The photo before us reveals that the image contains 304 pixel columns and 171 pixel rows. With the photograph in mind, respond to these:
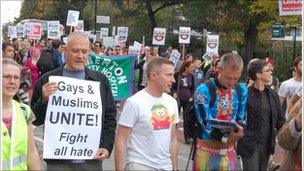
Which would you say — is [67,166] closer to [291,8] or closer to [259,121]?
[259,121]

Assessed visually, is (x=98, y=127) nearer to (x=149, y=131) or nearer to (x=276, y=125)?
(x=149, y=131)

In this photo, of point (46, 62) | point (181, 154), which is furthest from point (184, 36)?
point (181, 154)

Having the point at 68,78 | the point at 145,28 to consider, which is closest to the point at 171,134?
the point at 68,78

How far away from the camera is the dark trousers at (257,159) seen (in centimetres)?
631

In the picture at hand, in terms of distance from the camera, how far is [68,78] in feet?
16.0

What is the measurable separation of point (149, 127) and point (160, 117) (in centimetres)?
12

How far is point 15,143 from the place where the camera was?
411 centimetres

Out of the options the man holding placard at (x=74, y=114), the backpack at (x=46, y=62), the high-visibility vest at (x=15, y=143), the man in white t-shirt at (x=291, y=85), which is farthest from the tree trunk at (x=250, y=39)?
the high-visibility vest at (x=15, y=143)

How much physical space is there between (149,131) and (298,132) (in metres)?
1.19

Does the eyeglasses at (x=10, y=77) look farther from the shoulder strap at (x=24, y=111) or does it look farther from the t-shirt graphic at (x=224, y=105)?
the t-shirt graphic at (x=224, y=105)

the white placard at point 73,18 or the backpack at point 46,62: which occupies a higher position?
the white placard at point 73,18

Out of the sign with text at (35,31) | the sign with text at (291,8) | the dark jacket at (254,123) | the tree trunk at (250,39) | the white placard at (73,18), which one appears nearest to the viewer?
the dark jacket at (254,123)

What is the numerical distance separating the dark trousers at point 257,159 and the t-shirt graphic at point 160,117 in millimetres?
1567

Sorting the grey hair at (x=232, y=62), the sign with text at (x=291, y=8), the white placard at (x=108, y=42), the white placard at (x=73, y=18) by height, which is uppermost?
A: the white placard at (x=73, y=18)
